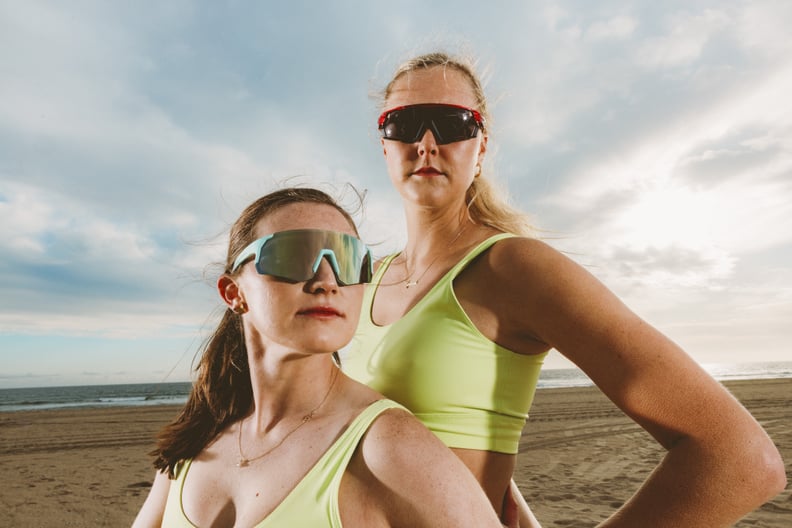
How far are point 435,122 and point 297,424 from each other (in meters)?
1.38

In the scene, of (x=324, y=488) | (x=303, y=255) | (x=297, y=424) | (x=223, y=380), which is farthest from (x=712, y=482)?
(x=223, y=380)

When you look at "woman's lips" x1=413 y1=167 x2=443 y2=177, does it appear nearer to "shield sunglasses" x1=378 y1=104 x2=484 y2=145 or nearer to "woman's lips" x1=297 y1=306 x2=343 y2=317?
"shield sunglasses" x1=378 y1=104 x2=484 y2=145

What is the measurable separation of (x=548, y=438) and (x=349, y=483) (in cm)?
1271

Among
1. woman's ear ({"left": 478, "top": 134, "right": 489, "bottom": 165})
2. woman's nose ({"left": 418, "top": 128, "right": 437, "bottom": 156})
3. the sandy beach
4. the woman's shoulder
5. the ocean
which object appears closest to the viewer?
the woman's shoulder

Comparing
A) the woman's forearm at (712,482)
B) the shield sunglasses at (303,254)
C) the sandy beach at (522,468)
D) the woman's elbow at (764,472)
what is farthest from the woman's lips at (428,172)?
the sandy beach at (522,468)

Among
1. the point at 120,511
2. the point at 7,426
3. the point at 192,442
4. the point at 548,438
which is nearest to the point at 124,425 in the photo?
the point at 7,426

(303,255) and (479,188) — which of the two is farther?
(479,188)

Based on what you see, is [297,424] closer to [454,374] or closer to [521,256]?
[454,374]

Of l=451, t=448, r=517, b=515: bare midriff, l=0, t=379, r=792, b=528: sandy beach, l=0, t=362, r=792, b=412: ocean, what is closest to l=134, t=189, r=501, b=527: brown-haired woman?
l=451, t=448, r=517, b=515: bare midriff

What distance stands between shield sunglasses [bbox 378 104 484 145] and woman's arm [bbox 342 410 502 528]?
4.25 ft

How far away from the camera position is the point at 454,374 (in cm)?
200

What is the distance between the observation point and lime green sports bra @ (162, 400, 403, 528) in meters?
1.66

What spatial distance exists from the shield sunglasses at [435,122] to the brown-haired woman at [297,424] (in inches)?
21.0

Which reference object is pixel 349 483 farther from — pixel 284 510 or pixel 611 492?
pixel 611 492
